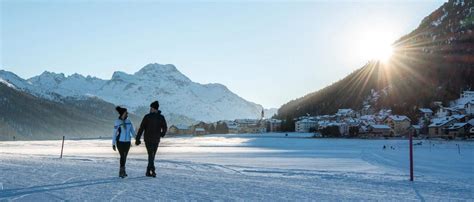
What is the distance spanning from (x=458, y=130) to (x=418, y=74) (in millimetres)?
56038

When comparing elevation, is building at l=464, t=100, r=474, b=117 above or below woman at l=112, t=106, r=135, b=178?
above

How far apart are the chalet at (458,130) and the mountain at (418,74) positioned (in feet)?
93.5

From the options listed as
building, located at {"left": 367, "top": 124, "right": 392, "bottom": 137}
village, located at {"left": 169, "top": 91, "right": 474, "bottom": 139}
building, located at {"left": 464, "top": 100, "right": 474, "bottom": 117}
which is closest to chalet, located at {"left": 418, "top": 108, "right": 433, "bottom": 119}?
village, located at {"left": 169, "top": 91, "right": 474, "bottom": 139}

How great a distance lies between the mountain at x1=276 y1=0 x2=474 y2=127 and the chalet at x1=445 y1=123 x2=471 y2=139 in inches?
1122

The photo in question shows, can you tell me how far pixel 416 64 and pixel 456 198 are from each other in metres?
151

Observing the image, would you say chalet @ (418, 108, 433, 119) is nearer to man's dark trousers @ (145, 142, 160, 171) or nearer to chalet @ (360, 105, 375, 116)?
chalet @ (360, 105, 375, 116)

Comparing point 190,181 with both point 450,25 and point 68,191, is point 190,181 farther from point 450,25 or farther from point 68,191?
point 450,25

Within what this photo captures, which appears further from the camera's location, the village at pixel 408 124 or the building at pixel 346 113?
the building at pixel 346 113

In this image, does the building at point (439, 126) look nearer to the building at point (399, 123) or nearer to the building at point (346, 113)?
the building at point (399, 123)

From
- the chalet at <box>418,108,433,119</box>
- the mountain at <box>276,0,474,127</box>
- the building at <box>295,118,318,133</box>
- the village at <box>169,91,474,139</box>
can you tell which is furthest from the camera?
the building at <box>295,118,318,133</box>

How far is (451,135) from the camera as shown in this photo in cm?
8875

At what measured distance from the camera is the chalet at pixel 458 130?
87262 mm

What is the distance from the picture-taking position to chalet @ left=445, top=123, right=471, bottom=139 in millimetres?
87262

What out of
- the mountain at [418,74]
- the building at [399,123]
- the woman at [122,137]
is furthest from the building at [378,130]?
the woman at [122,137]
